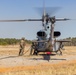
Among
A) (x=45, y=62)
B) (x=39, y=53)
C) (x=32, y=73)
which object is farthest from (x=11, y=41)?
(x=32, y=73)

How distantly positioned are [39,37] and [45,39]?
3.49 feet

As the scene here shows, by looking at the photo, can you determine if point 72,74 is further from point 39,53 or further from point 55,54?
point 39,53

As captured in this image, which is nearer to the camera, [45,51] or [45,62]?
[45,62]

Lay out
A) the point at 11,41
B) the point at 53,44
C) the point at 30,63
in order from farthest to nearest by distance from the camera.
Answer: the point at 11,41, the point at 53,44, the point at 30,63

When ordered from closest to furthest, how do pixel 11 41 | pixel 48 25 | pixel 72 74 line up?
pixel 72 74 < pixel 48 25 < pixel 11 41

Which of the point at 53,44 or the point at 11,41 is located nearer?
the point at 53,44

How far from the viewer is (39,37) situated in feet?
111

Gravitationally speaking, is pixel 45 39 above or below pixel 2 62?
above

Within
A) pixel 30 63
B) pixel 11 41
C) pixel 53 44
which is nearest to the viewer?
pixel 30 63

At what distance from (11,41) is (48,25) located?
277 feet

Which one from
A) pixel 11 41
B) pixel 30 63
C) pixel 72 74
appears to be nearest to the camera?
pixel 72 74

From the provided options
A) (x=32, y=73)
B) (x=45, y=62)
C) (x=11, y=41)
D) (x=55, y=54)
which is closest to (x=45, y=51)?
(x=55, y=54)

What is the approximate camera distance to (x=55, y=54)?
3372 cm

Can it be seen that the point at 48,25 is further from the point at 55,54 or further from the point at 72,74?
the point at 72,74
